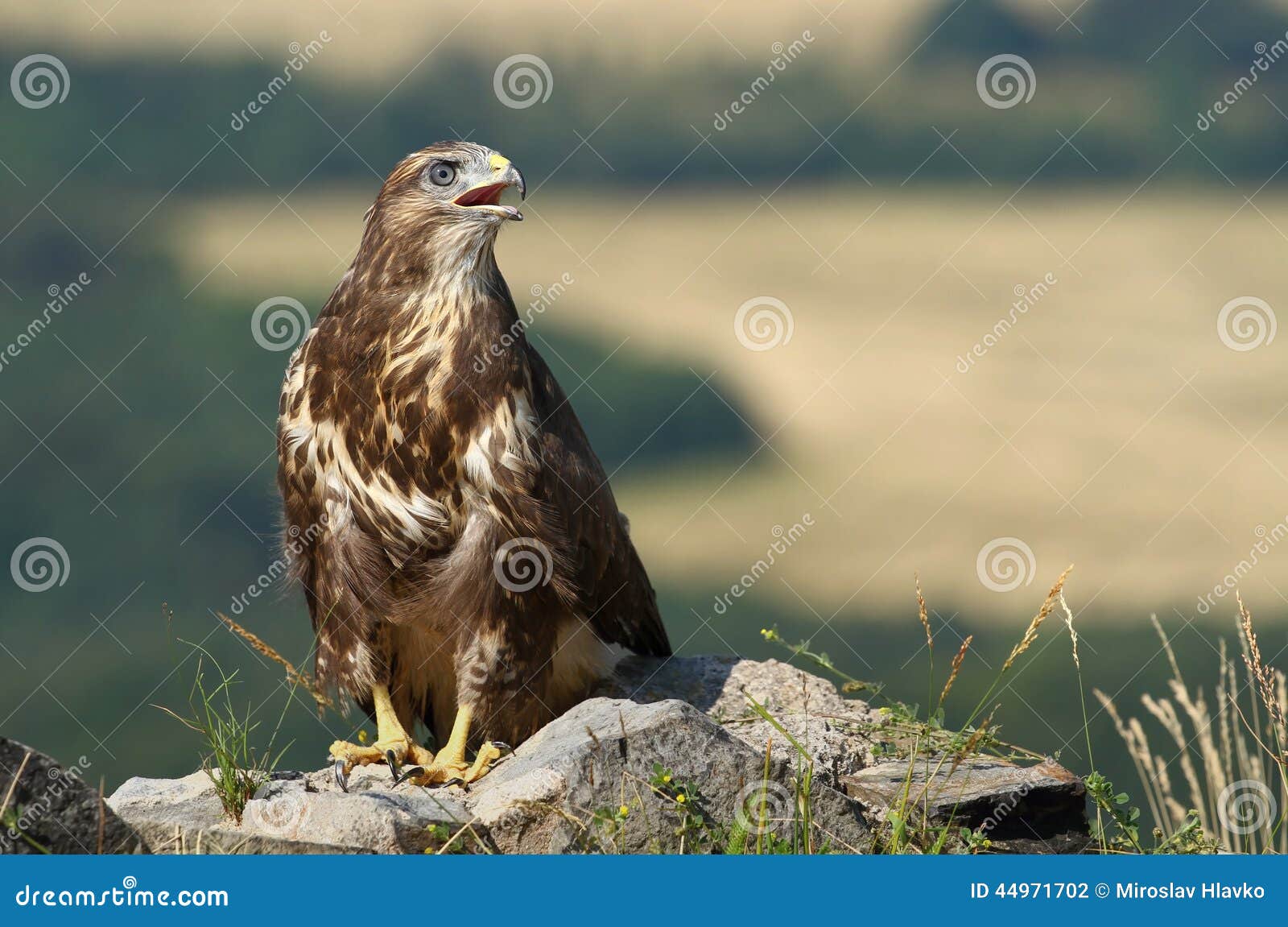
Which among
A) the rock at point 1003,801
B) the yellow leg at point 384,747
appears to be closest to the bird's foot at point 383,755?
the yellow leg at point 384,747

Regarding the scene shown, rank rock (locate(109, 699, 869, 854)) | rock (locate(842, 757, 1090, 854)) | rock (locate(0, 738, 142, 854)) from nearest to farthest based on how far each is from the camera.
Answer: rock (locate(0, 738, 142, 854)) < rock (locate(109, 699, 869, 854)) < rock (locate(842, 757, 1090, 854))

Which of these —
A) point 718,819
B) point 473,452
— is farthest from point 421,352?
point 718,819

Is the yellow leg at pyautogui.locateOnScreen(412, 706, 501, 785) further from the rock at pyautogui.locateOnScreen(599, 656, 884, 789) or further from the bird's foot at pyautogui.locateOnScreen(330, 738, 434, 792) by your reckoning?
the rock at pyautogui.locateOnScreen(599, 656, 884, 789)

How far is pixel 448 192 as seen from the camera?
501 centimetres

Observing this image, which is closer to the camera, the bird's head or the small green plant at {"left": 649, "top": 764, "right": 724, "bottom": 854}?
the small green plant at {"left": 649, "top": 764, "right": 724, "bottom": 854}

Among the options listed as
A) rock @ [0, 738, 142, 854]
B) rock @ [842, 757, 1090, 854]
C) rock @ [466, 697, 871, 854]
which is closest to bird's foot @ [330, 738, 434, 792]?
rock @ [466, 697, 871, 854]

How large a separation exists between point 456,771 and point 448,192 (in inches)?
79.9

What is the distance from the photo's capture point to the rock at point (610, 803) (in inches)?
148

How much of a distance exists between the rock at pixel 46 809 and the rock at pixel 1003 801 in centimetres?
230

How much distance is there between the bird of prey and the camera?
16.0ft

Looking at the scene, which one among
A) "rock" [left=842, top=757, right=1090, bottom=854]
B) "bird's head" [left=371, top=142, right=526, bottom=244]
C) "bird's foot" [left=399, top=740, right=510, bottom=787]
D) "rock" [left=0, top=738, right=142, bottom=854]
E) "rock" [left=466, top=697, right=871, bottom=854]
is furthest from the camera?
"bird's head" [left=371, top=142, right=526, bottom=244]

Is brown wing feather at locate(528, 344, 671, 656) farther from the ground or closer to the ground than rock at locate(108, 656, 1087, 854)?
farther from the ground

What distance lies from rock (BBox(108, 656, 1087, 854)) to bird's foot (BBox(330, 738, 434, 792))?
90 millimetres

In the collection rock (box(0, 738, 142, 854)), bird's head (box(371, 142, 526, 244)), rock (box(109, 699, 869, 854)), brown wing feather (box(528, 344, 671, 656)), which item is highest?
bird's head (box(371, 142, 526, 244))
